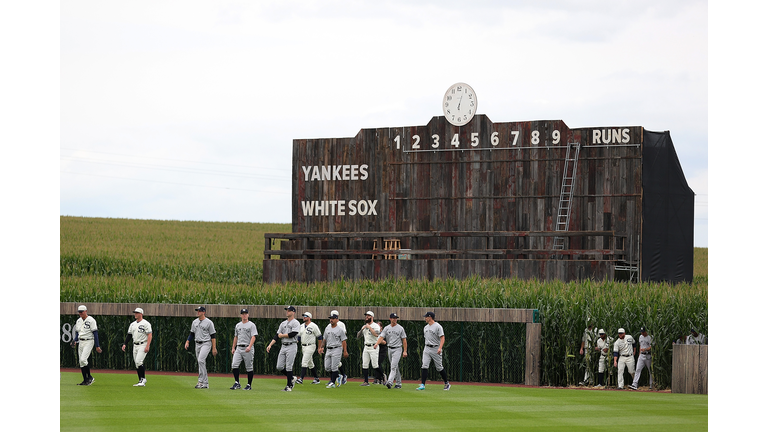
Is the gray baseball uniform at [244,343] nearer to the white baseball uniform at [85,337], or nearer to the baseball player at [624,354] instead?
the white baseball uniform at [85,337]

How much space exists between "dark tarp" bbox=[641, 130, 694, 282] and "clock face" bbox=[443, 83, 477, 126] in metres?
6.71

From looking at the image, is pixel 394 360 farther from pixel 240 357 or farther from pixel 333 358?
pixel 240 357

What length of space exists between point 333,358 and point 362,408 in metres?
4.24

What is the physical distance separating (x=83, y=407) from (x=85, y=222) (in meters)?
67.8

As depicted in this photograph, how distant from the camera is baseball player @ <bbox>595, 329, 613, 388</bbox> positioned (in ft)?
82.8

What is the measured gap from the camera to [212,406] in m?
18.5

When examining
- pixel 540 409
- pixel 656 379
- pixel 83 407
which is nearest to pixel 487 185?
pixel 656 379

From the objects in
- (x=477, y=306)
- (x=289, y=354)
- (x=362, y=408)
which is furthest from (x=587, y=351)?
(x=362, y=408)

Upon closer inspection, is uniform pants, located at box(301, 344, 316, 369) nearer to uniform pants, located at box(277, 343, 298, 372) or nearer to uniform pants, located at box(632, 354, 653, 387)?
uniform pants, located at box(277, 343, 298, 372)

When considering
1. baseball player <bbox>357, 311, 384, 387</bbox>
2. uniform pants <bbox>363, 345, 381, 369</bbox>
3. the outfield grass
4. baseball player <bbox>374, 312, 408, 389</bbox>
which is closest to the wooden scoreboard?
the outfield grass

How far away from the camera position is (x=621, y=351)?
25.0m

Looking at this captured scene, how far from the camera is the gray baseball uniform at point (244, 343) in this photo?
71.8ft

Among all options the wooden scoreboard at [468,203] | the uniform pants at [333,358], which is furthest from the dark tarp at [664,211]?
the uniform pants at [333,358]

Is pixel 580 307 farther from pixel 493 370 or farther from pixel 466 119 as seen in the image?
pixel 466 119
